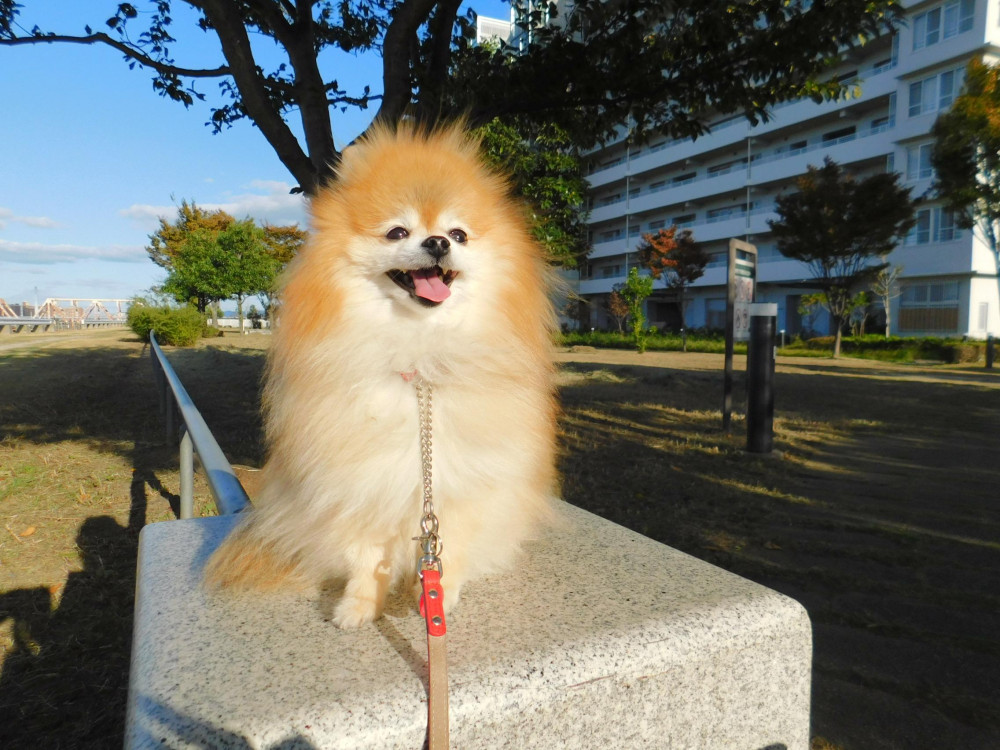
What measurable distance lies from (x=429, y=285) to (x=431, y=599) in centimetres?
69

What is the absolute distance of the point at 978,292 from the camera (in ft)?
77.2

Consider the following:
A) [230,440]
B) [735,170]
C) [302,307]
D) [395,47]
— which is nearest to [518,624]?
[302,307]

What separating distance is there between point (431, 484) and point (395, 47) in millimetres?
4217

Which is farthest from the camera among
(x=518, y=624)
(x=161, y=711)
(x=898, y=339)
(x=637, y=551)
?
(x=898, y=339)

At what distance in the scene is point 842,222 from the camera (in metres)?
19.6

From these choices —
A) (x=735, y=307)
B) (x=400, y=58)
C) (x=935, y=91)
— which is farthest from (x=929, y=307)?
(x=400, y=58)

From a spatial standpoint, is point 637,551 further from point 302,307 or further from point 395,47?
point 395,47

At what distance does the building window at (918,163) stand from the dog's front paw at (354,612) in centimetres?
3023

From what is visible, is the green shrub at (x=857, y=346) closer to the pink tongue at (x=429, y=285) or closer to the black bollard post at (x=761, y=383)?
the black bollard post at (x=761, y=383)

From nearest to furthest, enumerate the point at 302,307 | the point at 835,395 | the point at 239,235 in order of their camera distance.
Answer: the point at 302,307 → the point at 835,395 → the point at 239,235

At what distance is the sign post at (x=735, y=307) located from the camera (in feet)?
24.8

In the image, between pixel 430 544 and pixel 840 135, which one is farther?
pixel 840 135

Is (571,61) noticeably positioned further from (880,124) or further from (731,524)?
(880,124)

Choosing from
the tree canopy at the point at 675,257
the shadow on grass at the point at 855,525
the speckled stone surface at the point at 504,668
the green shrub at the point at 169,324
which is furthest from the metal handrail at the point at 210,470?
the tree canopy at the point at 675,257
